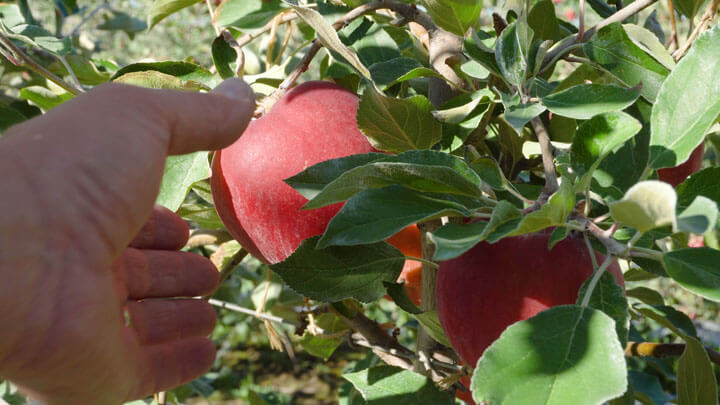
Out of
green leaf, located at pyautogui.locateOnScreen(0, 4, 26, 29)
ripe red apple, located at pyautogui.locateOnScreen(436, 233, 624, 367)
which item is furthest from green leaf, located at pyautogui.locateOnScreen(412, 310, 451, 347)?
green leaf, located at pyautogui.locateOnScreen(0, 4, 26, 29)

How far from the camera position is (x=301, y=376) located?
3158mm

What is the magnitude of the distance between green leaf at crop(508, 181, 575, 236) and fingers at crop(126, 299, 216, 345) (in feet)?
1.30

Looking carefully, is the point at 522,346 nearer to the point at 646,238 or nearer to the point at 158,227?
the point at 646,238

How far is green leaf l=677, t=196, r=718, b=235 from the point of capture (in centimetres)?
35

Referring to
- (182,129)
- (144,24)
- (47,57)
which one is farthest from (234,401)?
(182,129)

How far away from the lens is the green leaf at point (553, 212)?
0.42 metres

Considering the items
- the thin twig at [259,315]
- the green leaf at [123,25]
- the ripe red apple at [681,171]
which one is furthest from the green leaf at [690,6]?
the green leaf at [123,25]

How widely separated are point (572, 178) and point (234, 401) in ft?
8.59

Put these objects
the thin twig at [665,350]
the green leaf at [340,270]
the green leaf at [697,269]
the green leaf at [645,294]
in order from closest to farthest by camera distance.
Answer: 1. the green leaf at [697,269]
2. the green leaf at [340,270]
3. the thin twig at [665,350]
4. the green leaf at [645,294]

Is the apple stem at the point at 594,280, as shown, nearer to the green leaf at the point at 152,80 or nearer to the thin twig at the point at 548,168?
the thin twig at the point at 548,168

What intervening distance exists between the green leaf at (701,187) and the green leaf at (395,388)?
0.32 m

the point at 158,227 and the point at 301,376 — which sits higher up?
the point at 158,227

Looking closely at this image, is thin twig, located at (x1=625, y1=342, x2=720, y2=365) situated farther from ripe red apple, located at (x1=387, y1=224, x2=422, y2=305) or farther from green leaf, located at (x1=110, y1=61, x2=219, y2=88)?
green leaf, located at (x1=110, y1=61, x2=219, y2=88)

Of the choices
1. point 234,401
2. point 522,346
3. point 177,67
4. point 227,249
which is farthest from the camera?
point 234,401
